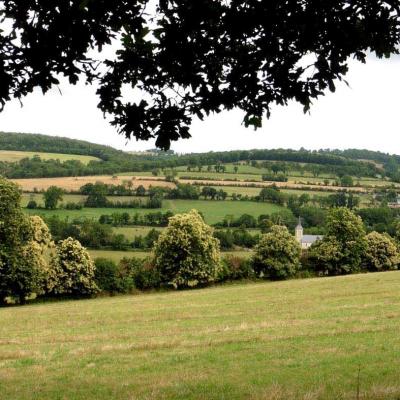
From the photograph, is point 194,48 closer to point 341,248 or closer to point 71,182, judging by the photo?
point 341,248

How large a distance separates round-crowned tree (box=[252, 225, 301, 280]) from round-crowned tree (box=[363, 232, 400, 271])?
11024 mm

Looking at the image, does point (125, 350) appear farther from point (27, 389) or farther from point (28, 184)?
point (28, 184)

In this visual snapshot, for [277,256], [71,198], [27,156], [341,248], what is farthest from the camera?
[27,156]

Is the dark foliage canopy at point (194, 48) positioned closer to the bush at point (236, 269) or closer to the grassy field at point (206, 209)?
the bush at point (236, 269)

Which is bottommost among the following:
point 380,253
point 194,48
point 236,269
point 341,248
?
point 236,269

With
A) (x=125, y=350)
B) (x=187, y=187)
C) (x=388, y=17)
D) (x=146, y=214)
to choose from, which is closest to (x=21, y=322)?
(x=125, y=350)

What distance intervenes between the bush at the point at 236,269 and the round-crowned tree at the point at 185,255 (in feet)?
9.44

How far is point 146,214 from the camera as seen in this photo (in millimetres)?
113688

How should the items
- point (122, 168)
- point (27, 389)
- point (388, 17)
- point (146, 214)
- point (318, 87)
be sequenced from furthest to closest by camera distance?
point (122, 168)
point (146, 214)
point (27, 389)
point (318, 87)
point (388, 17)

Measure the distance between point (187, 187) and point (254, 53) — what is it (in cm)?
13384

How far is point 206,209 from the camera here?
128375mm

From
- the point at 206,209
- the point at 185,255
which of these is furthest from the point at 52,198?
the point at 185,255

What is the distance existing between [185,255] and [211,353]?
46.0 m

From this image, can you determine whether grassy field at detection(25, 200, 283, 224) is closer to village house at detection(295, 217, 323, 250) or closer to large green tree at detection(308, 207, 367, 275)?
village house at detection(295, 217, 323, 250)
